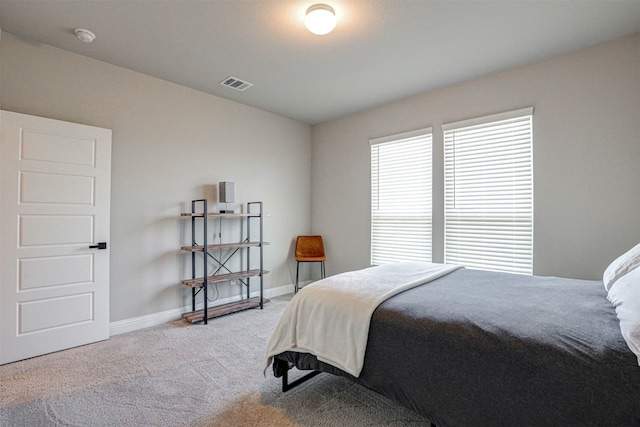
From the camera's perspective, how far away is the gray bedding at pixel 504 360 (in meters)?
1.07

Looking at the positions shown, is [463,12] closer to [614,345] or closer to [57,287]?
[614,345]

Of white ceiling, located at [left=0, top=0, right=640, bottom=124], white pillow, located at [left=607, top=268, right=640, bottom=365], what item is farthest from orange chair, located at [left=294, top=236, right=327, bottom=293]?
white pillow, located at [left=607, top=268, right=640, bottom=365]

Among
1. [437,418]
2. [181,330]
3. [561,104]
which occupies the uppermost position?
[561,104]

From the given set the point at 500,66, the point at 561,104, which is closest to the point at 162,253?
the point at 500,66

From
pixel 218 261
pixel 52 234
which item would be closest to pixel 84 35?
pixel 52 234

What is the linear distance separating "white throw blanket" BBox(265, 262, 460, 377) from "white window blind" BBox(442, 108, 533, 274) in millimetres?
1579

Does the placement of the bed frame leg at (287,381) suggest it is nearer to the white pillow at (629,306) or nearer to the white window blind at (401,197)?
the white pillow at (629,306)

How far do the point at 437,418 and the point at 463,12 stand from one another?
2.59 meters

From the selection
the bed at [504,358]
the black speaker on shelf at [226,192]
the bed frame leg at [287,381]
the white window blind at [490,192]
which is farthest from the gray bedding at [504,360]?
the black speaker on shelf at [226,192]

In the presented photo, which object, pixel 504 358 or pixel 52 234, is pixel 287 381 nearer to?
pixel 504 358

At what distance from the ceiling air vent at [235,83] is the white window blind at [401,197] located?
70.2 inches

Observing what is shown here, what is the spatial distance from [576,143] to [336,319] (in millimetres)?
2766

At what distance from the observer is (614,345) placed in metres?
1.13

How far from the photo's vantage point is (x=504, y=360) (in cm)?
123
